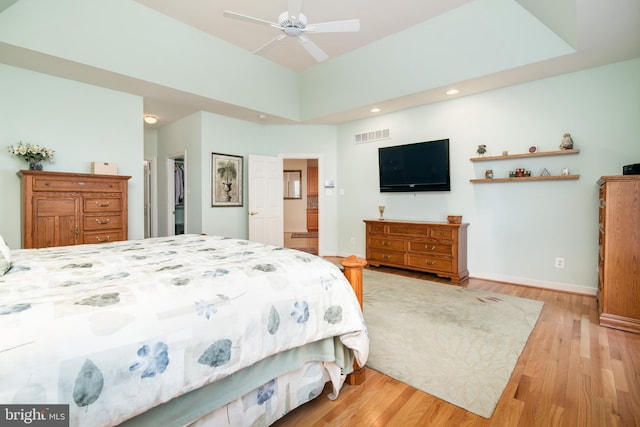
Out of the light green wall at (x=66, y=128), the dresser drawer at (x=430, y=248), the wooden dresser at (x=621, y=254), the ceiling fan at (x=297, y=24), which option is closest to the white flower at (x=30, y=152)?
the light green wall at (x=66, y=128)

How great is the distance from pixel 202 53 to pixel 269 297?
13.2 feet

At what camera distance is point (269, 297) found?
133 cm

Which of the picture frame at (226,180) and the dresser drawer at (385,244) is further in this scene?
the picture frame at (226,180)

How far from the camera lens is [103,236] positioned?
3506mm

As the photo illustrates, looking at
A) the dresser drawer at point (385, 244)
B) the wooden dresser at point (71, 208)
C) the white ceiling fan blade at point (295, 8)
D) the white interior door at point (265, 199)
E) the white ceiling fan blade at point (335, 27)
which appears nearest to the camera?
the white ceiling fan blade at point (295, 8)

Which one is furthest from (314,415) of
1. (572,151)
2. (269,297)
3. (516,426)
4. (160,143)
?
(160,143)

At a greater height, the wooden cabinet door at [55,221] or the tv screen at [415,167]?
the tv screen at [415,167]

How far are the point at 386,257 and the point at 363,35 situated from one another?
3.17 meters

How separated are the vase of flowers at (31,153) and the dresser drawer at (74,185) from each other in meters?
0.32

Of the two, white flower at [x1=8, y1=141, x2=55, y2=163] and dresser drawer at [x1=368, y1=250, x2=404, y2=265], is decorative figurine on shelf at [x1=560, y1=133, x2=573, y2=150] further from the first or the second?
white flower at [x1=8, y1=141, x2=55, y2=163]

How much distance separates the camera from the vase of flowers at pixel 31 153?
3205mm

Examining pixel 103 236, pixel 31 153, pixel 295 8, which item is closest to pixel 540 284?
pixel 295 8

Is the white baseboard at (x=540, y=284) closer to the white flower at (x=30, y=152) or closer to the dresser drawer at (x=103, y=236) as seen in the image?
the dresser drawer at (x=103, y=236)

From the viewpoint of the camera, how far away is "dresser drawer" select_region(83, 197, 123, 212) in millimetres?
3375
